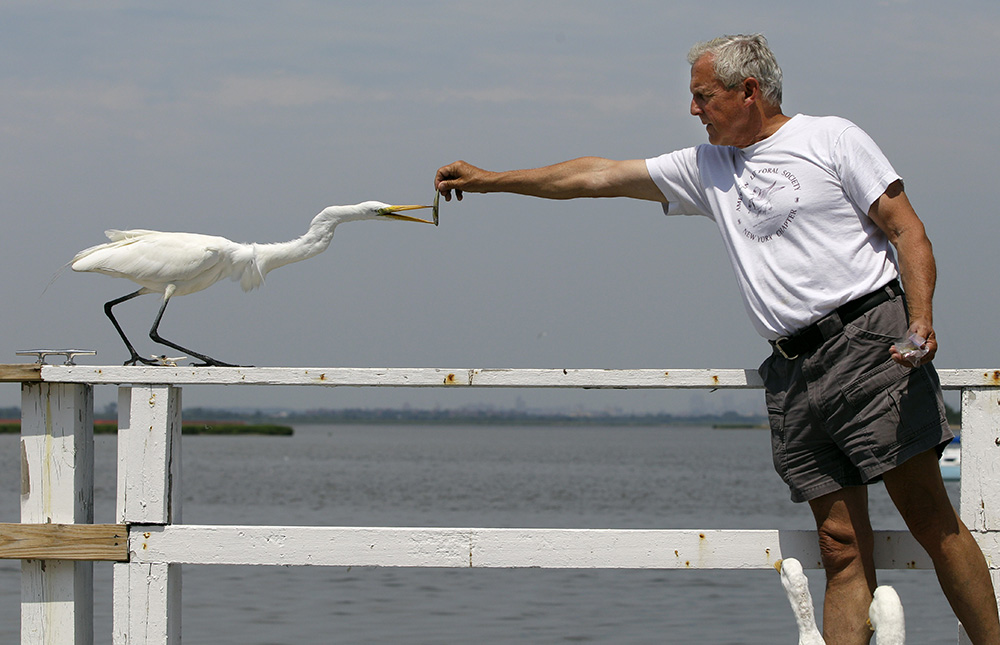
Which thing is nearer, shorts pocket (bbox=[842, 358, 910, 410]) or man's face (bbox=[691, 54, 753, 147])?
shorts pocket (bbox=[842, 358, 910, 410])

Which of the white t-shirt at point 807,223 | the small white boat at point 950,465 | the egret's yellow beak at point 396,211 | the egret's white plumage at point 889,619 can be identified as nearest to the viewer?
the egret's white plumage at point 889,619

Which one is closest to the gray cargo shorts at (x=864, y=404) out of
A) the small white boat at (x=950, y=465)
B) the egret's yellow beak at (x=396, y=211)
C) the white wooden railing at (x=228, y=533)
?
the white wooden railing at (x=228, y=533)

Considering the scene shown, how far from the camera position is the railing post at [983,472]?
258 centimetres

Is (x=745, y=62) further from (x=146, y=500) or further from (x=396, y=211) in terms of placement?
(x=396, y=211)

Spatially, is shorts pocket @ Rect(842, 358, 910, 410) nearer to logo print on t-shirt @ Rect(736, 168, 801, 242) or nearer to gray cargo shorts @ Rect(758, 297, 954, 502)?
gray cargo shorts @ Rect(758, 297, 954, 502)

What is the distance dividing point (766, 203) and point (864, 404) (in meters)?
0.52

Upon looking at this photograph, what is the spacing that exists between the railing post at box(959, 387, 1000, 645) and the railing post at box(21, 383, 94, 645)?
7.40 ft

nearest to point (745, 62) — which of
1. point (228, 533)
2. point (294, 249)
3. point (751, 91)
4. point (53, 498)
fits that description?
point (751, 91)

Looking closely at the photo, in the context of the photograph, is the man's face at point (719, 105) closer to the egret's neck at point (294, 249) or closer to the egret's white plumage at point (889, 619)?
the egret's white plumage at point (889, 619)

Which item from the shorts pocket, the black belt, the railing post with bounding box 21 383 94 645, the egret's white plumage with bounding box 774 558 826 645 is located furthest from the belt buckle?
the railing post with bounding box 21 383 94 645

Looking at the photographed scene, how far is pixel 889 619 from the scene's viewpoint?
2.29 metres

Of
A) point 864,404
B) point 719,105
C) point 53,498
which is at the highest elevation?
point 719,105

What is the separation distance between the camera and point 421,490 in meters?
25.3

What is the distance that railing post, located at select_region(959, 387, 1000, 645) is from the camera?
8.45ft
